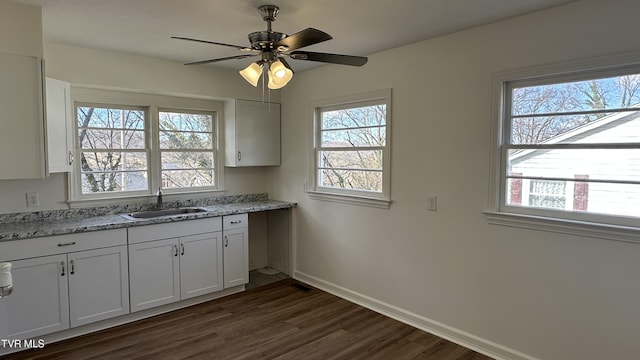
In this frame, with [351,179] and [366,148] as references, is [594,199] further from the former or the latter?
[351,179]

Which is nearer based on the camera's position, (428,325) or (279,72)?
(279,72)

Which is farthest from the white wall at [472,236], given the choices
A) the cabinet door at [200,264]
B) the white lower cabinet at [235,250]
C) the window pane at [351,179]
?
the cabinet door at [200,264]

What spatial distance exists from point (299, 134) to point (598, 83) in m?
2.91

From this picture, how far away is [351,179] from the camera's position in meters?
4.00

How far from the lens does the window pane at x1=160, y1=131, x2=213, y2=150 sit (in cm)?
418

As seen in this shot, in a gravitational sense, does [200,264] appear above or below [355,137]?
below

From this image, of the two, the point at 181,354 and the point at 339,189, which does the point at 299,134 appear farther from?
the point at 181,354

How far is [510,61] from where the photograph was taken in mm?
2660

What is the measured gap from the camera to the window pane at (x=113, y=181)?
12.1ft

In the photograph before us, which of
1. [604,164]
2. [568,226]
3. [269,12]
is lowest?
[568,226]

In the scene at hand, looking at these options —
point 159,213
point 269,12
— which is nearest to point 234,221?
point 159,213

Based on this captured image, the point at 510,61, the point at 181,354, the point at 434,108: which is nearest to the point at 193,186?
the point at 181,354

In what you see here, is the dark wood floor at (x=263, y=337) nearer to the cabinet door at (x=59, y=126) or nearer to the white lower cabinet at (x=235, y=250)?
the white lower cabinet at (x=235, y=250)

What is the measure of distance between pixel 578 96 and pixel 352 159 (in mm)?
2048
